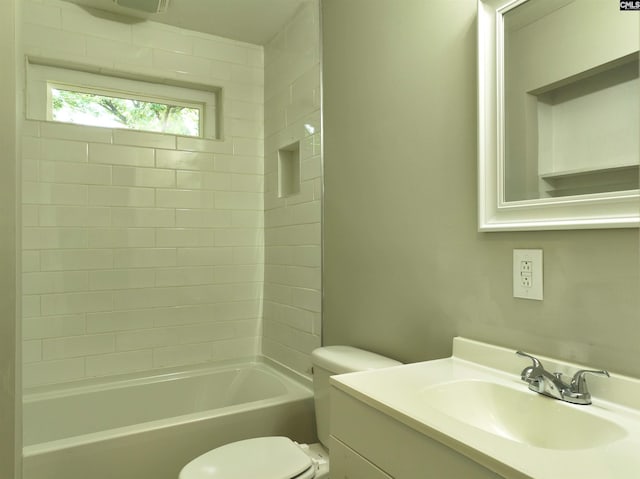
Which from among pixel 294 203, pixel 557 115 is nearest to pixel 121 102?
pixel 294 203

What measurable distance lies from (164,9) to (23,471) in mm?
2143

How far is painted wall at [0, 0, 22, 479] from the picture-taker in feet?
4.15

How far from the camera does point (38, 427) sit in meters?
2.02

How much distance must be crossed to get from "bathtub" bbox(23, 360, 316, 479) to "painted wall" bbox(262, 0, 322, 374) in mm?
240

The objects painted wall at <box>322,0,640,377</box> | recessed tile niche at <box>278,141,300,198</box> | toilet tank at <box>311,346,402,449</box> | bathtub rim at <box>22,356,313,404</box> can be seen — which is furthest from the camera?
recessed tile niche at <box>278,141,300,198</box>

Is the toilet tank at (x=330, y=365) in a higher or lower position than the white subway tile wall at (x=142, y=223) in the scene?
lower

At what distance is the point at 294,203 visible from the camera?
93.0 inches

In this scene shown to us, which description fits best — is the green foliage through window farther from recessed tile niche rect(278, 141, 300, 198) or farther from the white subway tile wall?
recessed tile niche rect(278, 141, 300, 198)

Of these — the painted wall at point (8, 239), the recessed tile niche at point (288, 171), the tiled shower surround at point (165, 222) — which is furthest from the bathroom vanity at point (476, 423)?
the recessed tile niche at point (288, 171)

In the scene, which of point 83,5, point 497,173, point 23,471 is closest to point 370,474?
point 497,173

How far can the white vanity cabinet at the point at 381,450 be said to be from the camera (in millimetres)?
777

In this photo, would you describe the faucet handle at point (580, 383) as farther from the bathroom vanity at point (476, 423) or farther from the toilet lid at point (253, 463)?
the toilet lid at point (253, 463)

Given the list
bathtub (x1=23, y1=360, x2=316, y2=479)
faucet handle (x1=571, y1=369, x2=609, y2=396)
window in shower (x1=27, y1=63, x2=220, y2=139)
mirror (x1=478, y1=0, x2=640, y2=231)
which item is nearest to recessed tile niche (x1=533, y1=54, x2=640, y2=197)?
mirror (x1=478, y1=0, x2=640, y2=231)

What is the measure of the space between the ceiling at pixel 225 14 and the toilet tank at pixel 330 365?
1.82 metres
